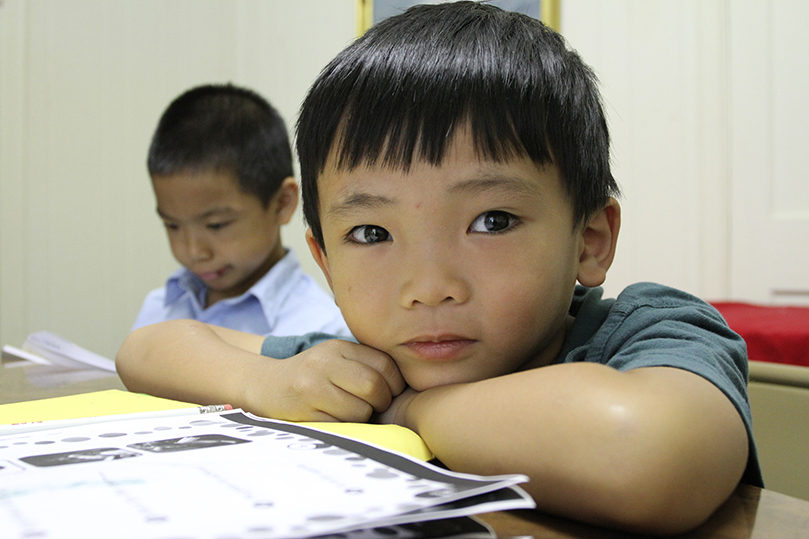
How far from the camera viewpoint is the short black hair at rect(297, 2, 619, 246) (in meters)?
0.51

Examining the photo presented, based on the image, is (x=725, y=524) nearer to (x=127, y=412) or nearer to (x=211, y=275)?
(x=127, y=412)

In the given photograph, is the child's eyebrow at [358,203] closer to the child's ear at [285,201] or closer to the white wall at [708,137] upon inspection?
the child's ear at [285,201]

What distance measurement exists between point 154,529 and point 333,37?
9.14 ft

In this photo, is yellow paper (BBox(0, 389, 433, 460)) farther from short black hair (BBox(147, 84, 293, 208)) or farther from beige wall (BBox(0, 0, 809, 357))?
beige wall (BBox(0, 0, 809, 357))

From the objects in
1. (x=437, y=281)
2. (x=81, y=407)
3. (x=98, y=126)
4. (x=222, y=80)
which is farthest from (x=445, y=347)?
(x=222, y=80)

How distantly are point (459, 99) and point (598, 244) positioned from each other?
21cm

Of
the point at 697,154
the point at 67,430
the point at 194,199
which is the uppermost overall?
the point at 697,154

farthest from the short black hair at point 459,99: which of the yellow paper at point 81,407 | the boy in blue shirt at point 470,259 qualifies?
the yellow paper at point 81,407

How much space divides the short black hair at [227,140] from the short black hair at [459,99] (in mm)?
980

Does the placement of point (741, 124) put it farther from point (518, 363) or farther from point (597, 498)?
point (597, 498)

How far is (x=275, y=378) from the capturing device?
0.57m

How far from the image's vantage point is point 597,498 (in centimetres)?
31

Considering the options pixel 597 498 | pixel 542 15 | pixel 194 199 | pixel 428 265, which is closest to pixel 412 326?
pixel 428 265

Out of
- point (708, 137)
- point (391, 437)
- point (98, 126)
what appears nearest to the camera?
point (391, 437)
